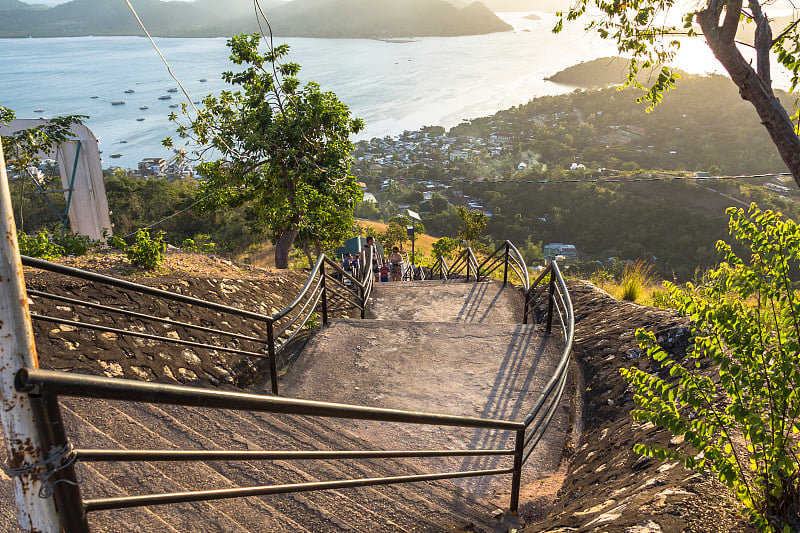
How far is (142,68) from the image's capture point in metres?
71.6

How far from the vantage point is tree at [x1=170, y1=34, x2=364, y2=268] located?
1209 cm

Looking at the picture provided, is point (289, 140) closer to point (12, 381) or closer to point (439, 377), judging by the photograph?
point (439, 377)

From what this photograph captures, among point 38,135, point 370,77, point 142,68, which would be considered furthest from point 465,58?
point 38,135

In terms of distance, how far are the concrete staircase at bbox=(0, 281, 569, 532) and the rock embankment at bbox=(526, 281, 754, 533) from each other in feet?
1.06

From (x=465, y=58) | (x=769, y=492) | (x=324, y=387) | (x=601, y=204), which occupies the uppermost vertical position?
(x=465, y=58)

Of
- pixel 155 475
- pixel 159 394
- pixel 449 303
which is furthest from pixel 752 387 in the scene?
pixel 449 303

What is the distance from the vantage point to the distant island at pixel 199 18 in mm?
32906

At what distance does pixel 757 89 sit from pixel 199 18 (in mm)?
44074

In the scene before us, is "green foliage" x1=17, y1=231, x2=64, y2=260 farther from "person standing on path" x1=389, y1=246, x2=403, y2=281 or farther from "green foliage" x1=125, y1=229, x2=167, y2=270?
"person standing on path" x1=389, y1=246, x2=403, y2=281

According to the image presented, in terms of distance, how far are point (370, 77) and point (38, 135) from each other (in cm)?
8200

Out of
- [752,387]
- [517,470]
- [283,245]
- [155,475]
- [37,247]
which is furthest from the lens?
[283,245]

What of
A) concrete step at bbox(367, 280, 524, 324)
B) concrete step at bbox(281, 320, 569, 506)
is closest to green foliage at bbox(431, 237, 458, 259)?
concrete step at bbox(367, 280, 524, 324)

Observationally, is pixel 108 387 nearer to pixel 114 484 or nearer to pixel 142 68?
pixel 114 484

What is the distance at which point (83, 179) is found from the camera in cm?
1164
